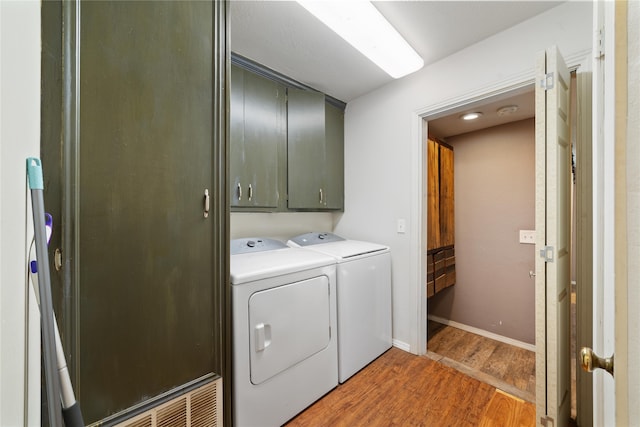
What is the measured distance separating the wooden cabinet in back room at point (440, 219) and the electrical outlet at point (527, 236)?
66cm

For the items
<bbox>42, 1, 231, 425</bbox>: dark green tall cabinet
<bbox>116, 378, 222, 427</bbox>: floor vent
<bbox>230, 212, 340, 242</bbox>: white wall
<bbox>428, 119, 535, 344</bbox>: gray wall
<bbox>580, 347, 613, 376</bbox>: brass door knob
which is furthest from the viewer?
<bbox>428, 119, 535, 344</bbox>: gray wall

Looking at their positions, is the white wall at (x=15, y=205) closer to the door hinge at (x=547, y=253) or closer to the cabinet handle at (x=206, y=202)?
the cabinet handle at (x=206, y=202)

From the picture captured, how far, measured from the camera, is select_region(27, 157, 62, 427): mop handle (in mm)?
612

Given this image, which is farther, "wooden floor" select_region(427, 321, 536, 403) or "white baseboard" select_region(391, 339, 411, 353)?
"white baseboard" select_region(391, 339, 411, 353)

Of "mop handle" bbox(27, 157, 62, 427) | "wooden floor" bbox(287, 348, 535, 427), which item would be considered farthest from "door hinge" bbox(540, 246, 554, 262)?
"mop handle" bbox(27, 157, 62, 427)

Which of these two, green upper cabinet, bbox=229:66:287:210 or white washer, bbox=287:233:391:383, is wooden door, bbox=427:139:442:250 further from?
green upper cabinet, bbox=229:66:287:210

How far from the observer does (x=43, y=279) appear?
24.2 inches

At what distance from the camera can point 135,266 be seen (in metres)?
0.94

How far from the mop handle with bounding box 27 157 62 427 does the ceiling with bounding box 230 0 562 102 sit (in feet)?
4.46

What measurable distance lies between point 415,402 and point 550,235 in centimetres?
128

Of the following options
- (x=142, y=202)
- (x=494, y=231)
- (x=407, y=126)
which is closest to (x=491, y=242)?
(x=494, y=231)

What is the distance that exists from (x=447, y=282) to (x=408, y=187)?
1444 mm

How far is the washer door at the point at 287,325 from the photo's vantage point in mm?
1319

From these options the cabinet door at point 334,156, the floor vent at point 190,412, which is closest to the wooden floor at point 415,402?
the floor vent at point 190,412
